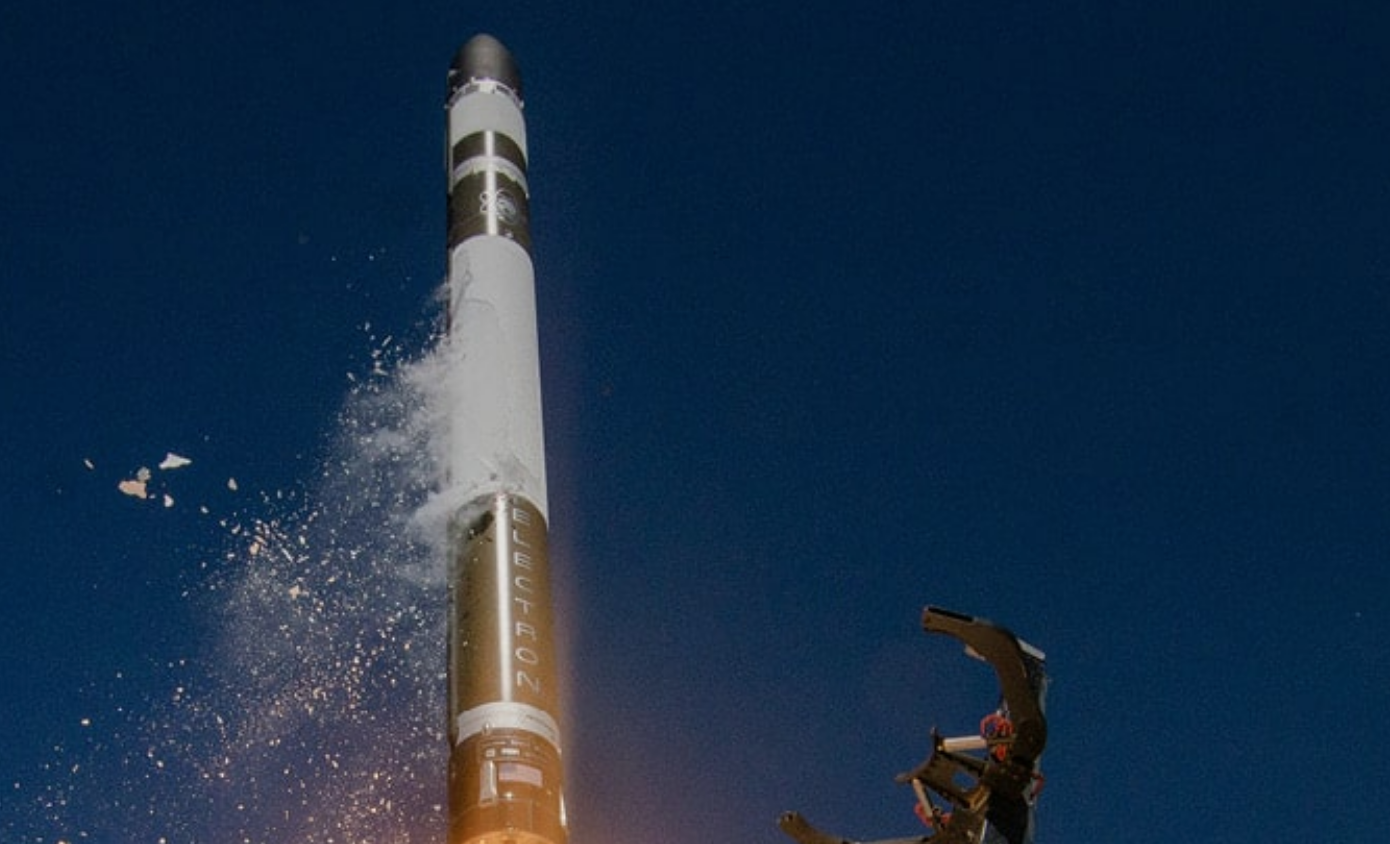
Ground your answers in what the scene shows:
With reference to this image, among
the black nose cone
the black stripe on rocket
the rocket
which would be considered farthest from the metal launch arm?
the black nose cone

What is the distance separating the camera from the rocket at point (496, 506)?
1611cm

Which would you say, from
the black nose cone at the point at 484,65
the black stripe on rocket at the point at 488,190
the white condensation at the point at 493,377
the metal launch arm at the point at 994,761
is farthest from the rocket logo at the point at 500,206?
the metal launch arm at the point at 994,761

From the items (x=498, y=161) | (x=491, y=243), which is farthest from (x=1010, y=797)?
(x=498, y=161)

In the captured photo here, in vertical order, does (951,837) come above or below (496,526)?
below

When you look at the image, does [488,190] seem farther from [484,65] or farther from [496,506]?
[496,506]

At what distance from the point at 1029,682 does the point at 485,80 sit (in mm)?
19624

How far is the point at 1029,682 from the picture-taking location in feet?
21.5

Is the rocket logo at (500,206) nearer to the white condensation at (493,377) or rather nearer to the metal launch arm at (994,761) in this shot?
the white condensation at (493,377)

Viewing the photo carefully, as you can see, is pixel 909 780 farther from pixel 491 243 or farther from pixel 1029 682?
pixel 491 243

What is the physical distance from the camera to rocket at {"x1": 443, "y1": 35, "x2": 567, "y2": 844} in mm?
16109

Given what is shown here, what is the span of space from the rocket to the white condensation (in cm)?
2

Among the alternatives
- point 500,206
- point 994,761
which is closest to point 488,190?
point 500,206

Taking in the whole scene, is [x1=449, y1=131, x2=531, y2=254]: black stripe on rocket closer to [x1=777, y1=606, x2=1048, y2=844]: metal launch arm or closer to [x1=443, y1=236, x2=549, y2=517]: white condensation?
[x1=443, y1=236, x2=549, y2=517]: white condensation

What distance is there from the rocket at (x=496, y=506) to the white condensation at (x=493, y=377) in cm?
2
